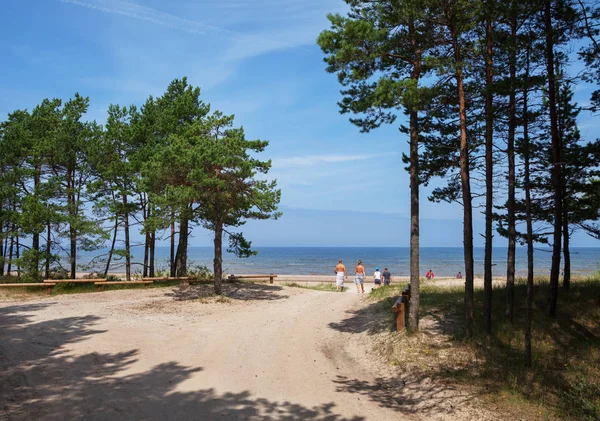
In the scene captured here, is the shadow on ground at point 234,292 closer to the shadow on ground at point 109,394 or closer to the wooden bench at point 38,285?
the wooden bench at point 38,285

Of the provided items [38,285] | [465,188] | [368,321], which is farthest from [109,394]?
[38,285]

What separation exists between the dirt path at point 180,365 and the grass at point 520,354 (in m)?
1.60

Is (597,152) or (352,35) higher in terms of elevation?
(352,35)

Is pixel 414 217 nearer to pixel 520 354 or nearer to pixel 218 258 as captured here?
pixel 520 354

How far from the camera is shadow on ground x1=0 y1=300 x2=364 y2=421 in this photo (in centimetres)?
608

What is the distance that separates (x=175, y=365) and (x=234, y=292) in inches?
481

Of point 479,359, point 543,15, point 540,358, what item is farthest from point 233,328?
point 543,15

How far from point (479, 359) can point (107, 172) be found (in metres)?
21.9

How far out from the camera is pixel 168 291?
2062 cm

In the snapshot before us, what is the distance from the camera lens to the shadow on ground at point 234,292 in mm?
19312

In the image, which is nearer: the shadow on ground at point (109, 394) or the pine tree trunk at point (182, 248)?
the shadow on ground at point (109, 394)

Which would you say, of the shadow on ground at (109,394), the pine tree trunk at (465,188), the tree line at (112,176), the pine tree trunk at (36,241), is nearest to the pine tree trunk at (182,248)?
the tree line at (112,176)

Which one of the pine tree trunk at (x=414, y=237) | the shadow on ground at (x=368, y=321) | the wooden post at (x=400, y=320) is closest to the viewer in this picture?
the pine tree trunk at (x=414, y=237)

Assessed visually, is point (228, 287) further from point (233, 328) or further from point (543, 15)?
point (543, 15)
